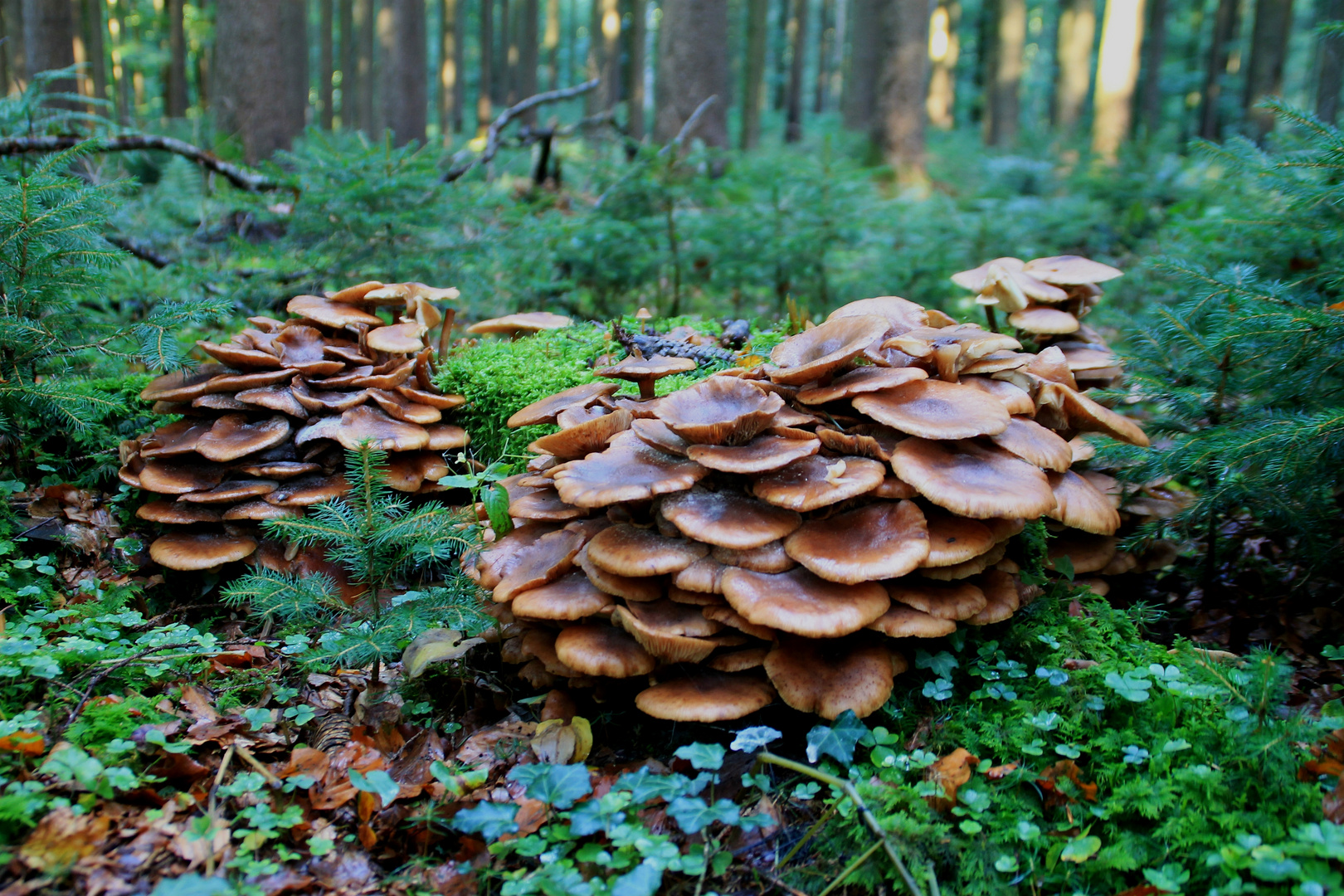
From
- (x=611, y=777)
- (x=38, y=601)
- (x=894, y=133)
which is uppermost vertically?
(x=894, y=133)

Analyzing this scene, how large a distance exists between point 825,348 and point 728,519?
85 centimetres

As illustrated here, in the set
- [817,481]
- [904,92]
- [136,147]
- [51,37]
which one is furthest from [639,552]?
[904,92]

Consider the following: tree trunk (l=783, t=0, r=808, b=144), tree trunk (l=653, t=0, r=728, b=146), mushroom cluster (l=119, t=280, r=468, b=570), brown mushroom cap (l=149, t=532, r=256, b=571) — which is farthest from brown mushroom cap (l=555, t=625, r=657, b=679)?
tree trunk (l=783, t=0, r=808, b=144)

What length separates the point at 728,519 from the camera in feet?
8.49

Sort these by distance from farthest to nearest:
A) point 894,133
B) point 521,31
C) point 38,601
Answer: point 521,31
point 894,133
point 38,601

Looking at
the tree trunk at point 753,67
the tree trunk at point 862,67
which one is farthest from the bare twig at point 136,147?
the tree trunk at point 753,67

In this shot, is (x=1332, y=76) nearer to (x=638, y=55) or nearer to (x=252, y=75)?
(x=638, y=55)

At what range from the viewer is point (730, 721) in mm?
2814

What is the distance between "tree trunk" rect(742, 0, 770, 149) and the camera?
21.2 m

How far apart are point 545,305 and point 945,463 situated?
4887 millimetres

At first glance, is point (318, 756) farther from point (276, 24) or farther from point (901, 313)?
point (276, 24)

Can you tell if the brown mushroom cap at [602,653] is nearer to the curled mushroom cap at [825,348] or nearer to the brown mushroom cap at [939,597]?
the brown mushroom cap at [939,597]

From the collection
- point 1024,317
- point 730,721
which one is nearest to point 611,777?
point 730,721

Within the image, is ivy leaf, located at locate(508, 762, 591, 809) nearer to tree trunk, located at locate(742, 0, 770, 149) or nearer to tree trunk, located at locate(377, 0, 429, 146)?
tree trunk, located at locate(377, 0, 429, 146)
